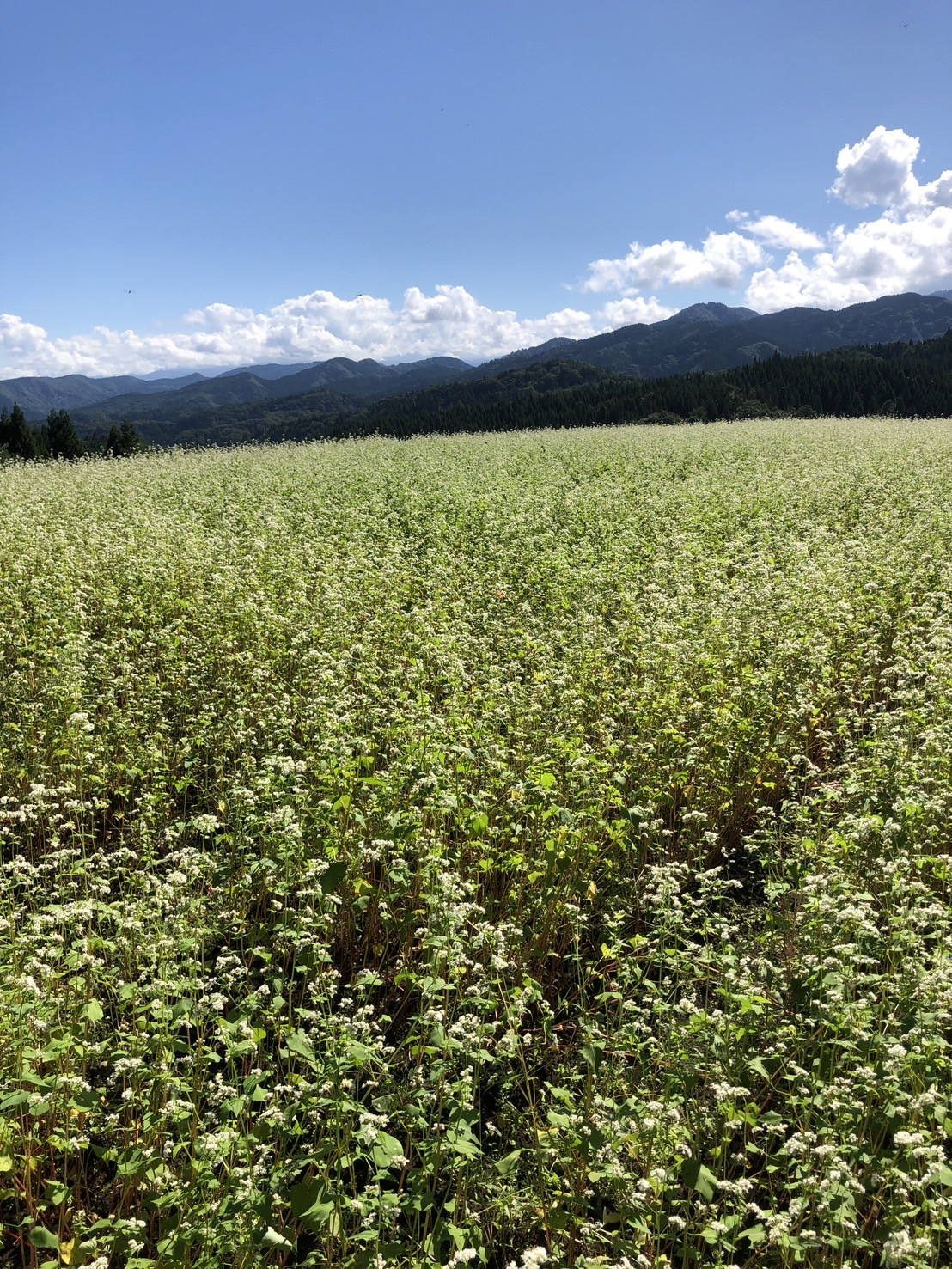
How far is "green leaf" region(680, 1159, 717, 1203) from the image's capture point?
272cm

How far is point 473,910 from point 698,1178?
4.86 ft

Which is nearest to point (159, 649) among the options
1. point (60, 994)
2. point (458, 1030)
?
point (60, 994)

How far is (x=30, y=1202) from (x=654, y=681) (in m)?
5.88

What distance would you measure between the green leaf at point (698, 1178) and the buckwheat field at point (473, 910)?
14 millimetres

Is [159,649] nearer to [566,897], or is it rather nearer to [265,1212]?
[566,897]

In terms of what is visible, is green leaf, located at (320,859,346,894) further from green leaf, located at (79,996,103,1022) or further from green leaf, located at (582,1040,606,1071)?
green leaf, located at (582,1040,606,1071)

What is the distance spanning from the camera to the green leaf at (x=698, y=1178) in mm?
2724

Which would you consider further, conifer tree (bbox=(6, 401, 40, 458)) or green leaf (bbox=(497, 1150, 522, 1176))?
conifer tree (bbox=(6, 401, 40, 458))

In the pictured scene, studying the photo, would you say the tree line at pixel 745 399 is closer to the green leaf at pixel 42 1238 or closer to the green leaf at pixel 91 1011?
the green leaf at pixel 91 1011

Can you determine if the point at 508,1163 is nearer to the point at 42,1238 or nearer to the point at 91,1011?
the point at 42,1238

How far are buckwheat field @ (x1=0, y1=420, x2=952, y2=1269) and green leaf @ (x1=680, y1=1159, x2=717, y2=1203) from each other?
0.05ft

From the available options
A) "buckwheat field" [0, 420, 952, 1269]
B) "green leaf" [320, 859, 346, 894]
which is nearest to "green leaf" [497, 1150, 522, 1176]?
"buckwheat field" [0, 420, 952, 1269]

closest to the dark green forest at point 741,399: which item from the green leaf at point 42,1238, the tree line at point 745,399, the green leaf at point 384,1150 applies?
the tree line at point 745,399

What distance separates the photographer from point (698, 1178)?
2775mm
